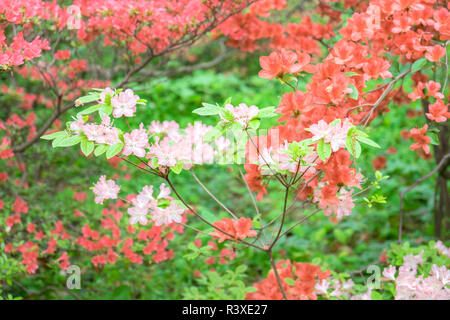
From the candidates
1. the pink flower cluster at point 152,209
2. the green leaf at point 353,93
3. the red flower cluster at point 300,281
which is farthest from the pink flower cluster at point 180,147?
the red flower cluster at point 300,281

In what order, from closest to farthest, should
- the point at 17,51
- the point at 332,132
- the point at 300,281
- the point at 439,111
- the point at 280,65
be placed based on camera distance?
1. the point at 332,132
2. the point at 280,65
3. the point at 17,51
4. the point at 439,111
5. the point at 300,281

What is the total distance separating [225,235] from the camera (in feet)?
4.71

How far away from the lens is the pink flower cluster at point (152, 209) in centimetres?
138

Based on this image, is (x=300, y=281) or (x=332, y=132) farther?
(x=300, y=281)

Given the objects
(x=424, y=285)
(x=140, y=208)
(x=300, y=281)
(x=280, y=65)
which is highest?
(x=280, y=65)

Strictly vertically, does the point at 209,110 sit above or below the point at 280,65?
below

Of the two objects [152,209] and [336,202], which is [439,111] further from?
[152,209]

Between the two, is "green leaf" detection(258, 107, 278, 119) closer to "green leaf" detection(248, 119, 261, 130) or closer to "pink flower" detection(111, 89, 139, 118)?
"green leaf" detection(248, 119, 261, 130)

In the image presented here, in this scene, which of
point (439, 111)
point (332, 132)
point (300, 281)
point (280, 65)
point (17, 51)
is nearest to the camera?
point (332, 132)

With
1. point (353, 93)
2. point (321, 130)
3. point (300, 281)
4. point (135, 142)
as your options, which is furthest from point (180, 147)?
point (300, 281)

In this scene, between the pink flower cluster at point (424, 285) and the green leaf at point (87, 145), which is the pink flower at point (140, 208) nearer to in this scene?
the green leaf at point (87, 145)

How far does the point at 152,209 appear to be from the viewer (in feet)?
4.76

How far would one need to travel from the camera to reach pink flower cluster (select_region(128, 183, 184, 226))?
1.38m

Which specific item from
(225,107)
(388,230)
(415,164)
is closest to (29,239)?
(225,107)
